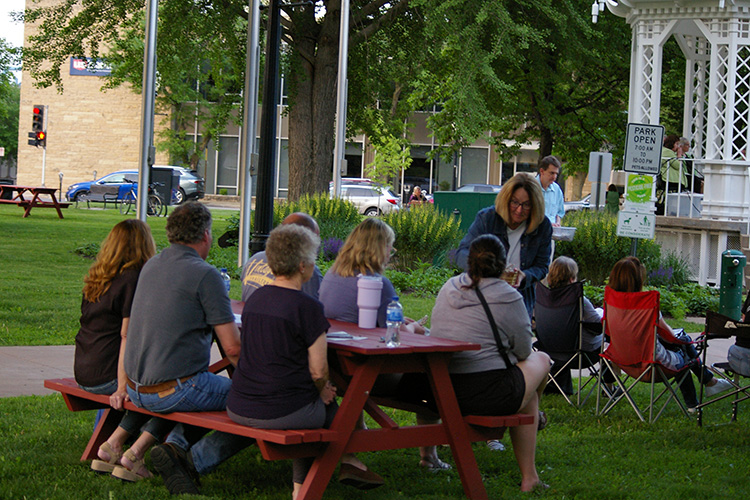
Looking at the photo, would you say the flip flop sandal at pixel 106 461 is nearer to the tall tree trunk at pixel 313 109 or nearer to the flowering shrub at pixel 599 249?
the flowering shrub at pixel 599 249

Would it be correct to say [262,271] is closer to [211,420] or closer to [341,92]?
[211,420]

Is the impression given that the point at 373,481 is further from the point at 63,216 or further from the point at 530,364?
the point at 63,216

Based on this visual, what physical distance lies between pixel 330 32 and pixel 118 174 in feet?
77.5

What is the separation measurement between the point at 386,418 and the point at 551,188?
608cm

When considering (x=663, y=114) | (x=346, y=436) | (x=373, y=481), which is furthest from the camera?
(x=663, y=114)

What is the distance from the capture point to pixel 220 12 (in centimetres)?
2056

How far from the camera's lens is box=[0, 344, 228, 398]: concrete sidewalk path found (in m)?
7.57

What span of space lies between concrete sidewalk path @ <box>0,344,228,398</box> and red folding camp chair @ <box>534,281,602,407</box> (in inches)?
123

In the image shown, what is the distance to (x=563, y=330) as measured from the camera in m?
8.05

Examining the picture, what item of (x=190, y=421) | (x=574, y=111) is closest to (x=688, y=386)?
(x=190, y=421)

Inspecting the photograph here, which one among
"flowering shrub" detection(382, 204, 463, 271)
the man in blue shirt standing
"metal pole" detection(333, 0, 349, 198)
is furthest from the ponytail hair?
"metal pole" detection(333, 0, 349, 198)

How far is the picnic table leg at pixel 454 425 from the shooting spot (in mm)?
5152

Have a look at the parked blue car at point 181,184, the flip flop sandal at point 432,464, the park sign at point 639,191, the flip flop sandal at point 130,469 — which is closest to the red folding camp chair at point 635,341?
the flip flop sandal at point 432,464

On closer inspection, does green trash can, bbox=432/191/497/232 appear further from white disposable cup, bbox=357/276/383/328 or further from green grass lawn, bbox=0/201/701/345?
white disposable cup, bbox=357/276/383/328
